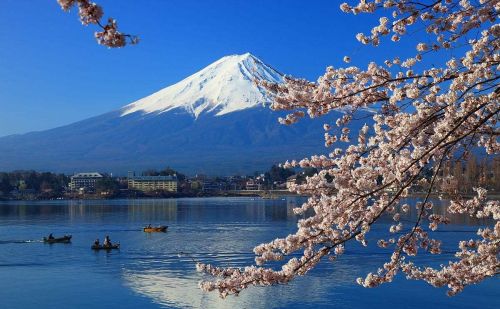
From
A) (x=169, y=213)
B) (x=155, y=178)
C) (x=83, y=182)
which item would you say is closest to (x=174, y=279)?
(x=169, y=213)

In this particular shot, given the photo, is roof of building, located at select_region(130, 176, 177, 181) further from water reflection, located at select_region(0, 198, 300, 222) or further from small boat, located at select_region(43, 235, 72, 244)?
small boat, located at select_region(43, 235, 72, 244)

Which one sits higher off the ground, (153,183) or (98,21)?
(153,183)

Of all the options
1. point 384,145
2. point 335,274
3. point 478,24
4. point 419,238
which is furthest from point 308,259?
point 335,274

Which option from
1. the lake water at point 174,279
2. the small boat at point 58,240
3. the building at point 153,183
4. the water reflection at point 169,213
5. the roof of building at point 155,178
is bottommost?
the lake water at point 174,279

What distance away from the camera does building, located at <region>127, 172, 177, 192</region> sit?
77562 mm

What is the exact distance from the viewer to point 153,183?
7844 centimetres

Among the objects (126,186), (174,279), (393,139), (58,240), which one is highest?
(126,186)

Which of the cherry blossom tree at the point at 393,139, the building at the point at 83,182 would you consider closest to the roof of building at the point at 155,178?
the building at the point at 83,182

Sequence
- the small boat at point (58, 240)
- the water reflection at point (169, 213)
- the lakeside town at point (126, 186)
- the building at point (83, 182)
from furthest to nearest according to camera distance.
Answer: the building at point (83, 182) → the lakeside town at point (126, 186) → the water reflection at point (169, 213) → the small boat at point (58, 240)

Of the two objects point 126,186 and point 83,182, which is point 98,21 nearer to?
point 126,186

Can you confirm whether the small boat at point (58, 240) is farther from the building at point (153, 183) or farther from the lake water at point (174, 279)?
the building at point (153, 183)

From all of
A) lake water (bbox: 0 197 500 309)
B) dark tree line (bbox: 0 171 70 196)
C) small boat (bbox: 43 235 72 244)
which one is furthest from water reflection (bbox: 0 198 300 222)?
dark tree line (bbox: 0 171 70 196)

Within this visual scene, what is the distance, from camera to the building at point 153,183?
254 feet

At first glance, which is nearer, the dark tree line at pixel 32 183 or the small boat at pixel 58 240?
the small boat at pixel 58 240
